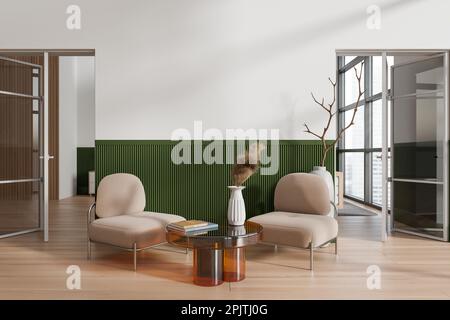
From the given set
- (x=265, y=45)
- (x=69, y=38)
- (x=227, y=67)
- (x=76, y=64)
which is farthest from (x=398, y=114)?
(x=76, y=64)

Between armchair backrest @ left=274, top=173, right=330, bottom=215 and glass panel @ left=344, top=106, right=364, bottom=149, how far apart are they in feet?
15.0

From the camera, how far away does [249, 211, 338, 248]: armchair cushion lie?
11.6ft

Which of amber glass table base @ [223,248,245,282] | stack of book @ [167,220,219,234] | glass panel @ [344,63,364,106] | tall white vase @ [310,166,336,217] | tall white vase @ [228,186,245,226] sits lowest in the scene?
amber glass table base @ [223,248,245,282]

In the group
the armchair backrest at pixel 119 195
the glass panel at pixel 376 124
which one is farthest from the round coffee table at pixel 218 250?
the glass panel at pixel 376 124

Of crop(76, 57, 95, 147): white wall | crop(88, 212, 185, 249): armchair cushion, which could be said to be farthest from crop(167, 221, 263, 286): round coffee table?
crop(76, 57, 95, 147): white wall

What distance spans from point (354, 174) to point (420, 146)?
11.7 ft

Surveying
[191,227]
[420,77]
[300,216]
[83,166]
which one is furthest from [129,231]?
[83,166]

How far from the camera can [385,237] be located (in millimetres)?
4781

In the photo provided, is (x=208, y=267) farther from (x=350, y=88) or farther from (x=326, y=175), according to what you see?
(x=350, y=88)

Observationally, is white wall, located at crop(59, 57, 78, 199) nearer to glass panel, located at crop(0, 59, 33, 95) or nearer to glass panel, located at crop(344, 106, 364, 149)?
glass panel, located at crop(0, 59, 33, 95)

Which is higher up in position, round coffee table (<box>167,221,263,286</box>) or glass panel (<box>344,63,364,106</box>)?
glass panel (<box>344,63,364,106</box>)

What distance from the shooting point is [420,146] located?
5.12 meters

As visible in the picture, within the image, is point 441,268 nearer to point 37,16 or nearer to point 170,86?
point 170,86

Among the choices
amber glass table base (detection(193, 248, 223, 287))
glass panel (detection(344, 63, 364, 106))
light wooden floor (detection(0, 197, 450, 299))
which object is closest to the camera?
light wooden floor (detection(0, 197, 450, 299))
